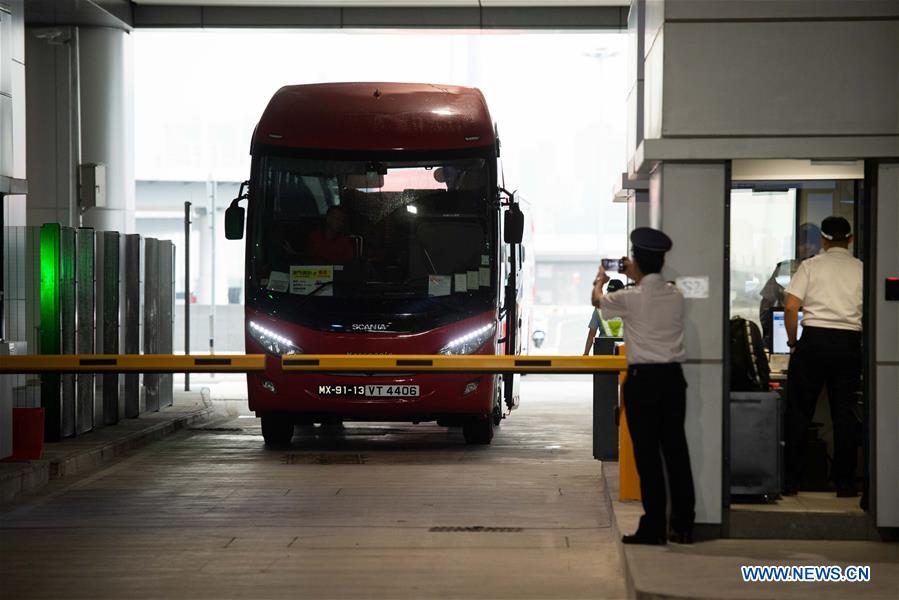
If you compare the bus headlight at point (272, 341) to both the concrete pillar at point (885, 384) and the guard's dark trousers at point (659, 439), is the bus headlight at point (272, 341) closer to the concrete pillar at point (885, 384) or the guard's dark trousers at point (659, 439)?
the guard's dark trousers at point (659, 439)

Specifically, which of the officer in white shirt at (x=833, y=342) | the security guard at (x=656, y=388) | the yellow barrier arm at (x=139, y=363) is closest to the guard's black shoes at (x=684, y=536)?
the security guard at (x=656, y=388)

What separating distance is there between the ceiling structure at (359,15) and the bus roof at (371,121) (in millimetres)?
6126

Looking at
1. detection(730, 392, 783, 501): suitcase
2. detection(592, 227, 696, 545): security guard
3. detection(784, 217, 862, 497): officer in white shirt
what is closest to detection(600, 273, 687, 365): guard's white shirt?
detection(592, 227, 696, 545): security guard

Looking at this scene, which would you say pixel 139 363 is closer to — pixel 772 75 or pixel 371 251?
pixel 371 251

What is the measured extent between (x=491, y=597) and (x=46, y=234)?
8145 millimetres

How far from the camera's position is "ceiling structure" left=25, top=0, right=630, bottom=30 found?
19969mm

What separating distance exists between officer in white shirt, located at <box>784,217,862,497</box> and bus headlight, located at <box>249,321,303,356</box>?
19.3ft

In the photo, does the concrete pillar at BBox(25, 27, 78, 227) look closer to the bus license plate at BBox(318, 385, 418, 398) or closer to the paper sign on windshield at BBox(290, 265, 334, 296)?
the paper sign on windshield at BBox(290, 265, 334, 296)

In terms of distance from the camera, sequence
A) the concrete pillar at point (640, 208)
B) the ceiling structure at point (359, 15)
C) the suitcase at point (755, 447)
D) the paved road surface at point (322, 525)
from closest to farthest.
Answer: the paved road surface at point (322, 525) < the suitcase at point (755, 447) < the concrete pillar at point (640, 208) < the ceiling structure at point (359, 15)

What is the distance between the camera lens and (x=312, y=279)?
13.7 m

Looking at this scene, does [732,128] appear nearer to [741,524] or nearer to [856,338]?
[856,338]

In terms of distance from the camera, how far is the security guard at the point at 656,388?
7.94 meters

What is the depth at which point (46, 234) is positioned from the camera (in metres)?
13.9

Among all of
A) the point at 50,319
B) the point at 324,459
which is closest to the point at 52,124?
the point at 50,319
